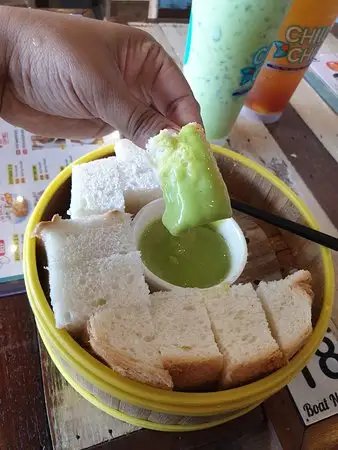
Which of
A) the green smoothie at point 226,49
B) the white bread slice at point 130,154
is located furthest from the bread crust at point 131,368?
the green smoothie at point 226,49

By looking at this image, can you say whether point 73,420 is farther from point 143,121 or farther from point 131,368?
point 143,121

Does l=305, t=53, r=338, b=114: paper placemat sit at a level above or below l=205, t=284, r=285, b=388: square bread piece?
below

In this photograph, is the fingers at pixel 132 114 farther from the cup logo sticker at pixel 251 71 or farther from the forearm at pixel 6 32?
the cup logo sticker at pixel 251 71

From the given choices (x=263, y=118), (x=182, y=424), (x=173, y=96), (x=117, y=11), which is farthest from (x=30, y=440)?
(x=117, y=11)

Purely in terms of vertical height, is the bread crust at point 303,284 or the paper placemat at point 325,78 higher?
the bread crust at point 303,284

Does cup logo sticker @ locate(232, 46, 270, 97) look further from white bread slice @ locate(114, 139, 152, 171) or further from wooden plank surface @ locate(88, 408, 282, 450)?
wooden plank surface @ locate(88, 408, 282, 450)

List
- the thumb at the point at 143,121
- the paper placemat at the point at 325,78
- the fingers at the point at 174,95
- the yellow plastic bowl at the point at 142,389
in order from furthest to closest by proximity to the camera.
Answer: the paper placemat at the point at 325,78 < the fingers at the point at 174,95 < the thumb at the point at 143,121 < the yellow plastic bowl at the point at 142,389

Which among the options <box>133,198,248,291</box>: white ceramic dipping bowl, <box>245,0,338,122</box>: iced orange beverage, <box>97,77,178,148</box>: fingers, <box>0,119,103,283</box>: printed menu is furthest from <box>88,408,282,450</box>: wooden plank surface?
<box>245,0,338,122</box>: iced orange beverage

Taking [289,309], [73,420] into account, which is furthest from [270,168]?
[73,420]
